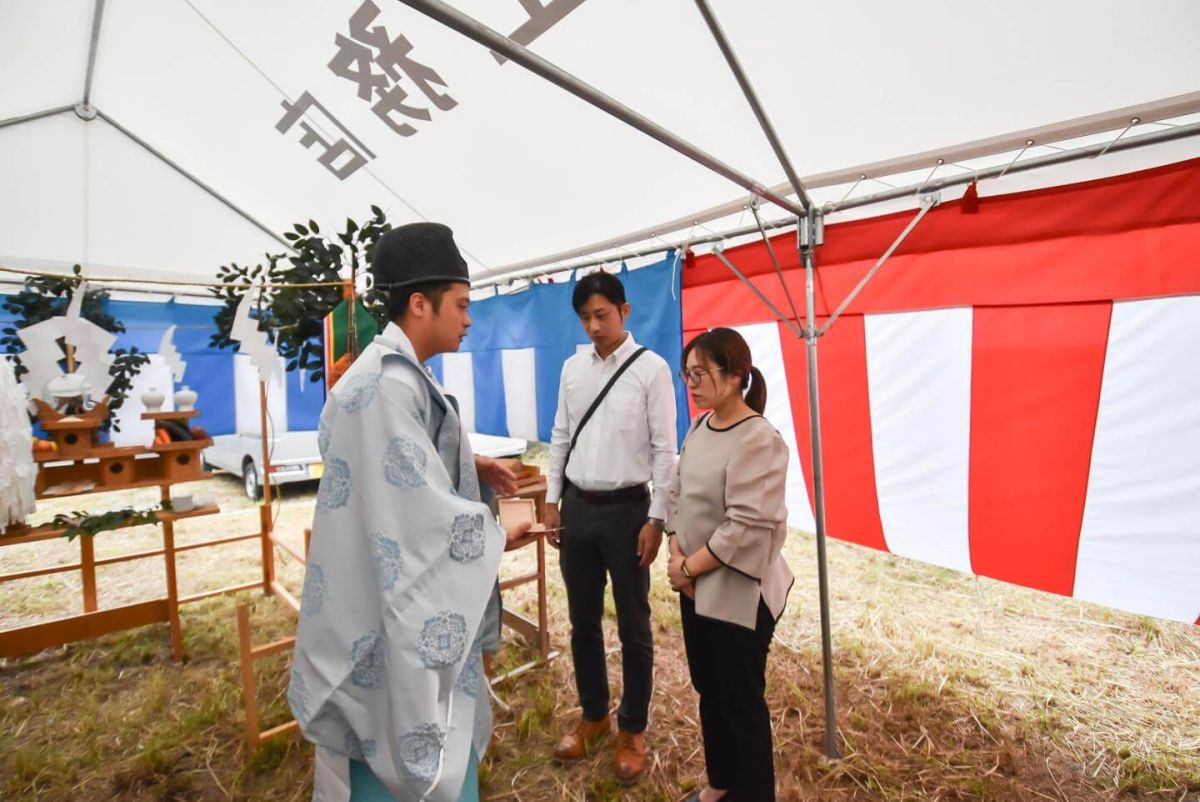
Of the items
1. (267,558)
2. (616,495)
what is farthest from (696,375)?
(267,558)

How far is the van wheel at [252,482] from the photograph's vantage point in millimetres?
6023

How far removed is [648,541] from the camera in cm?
188

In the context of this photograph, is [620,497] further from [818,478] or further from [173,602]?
[173,602]

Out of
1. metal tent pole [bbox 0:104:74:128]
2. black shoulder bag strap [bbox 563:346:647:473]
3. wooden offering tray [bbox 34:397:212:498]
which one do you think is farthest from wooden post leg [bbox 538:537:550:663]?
metal tent pole [bbox 0:104:74:128]

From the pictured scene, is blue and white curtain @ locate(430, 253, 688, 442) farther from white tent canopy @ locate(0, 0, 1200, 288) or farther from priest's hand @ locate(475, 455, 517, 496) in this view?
priest's hand @ locate(475, 455, 517, 496)

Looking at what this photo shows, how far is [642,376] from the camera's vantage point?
77.4 inches

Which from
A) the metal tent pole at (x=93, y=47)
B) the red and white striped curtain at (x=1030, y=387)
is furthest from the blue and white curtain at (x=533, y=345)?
the metal tent pole at (x=93, y=47)

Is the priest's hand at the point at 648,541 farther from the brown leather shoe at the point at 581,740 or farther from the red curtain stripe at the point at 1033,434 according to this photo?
the red curtain stripe at the point at 1033,434

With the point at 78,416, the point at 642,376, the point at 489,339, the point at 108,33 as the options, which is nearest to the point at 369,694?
the point at 642,376

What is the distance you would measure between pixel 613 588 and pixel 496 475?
831mm

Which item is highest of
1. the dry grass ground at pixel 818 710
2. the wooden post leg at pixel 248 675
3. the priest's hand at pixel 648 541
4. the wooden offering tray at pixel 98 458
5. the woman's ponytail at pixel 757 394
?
the woman's ponytail at pixel 757 394

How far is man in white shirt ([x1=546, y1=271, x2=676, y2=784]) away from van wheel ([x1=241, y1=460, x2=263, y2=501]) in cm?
533

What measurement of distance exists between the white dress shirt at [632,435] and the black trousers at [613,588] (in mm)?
86

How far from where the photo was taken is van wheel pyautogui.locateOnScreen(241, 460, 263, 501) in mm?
6023
